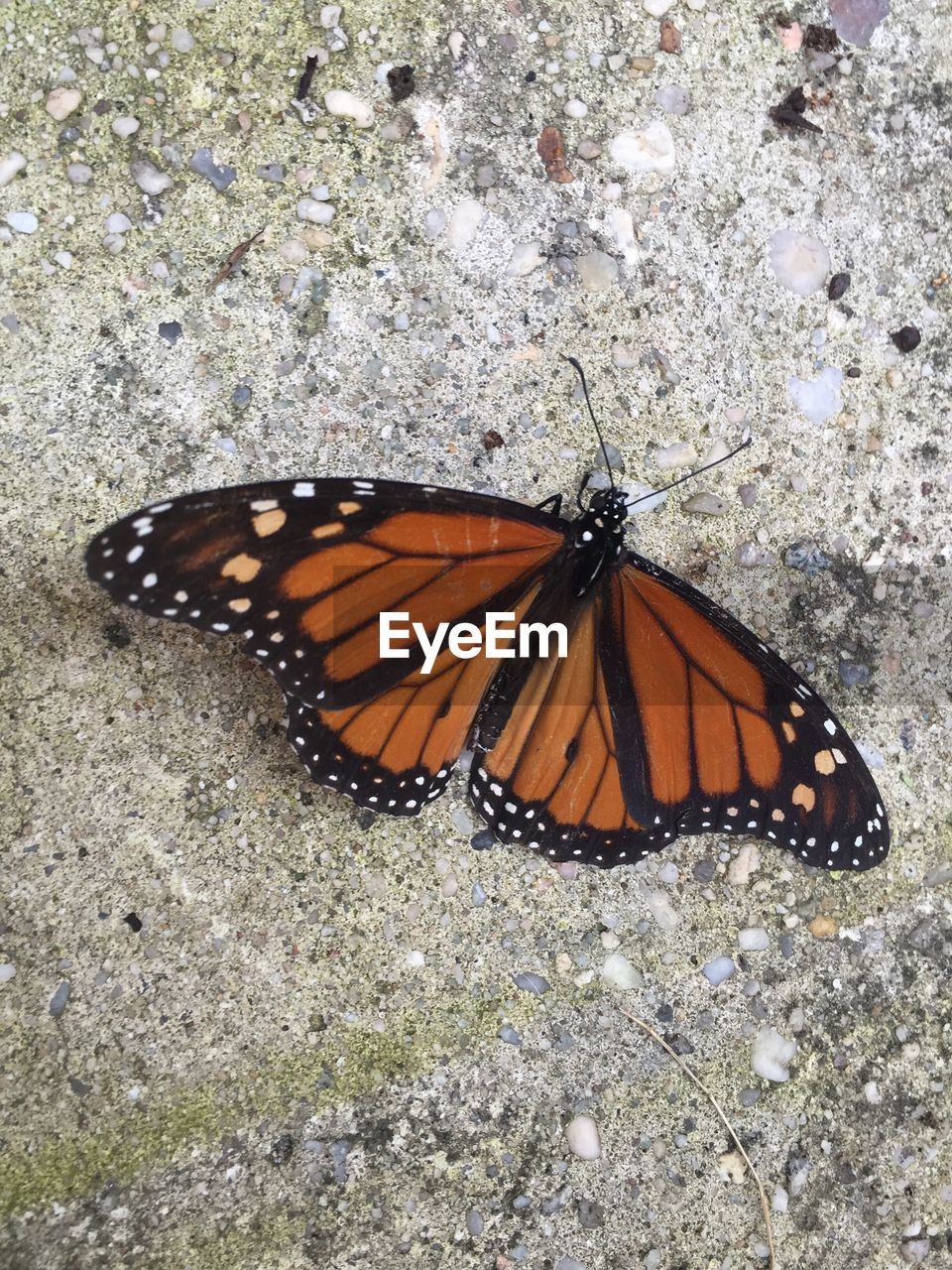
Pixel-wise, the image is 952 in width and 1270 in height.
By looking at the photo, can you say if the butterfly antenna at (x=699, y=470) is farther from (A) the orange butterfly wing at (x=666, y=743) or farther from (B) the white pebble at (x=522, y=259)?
(B) the white pebble at (x=522, y=259)

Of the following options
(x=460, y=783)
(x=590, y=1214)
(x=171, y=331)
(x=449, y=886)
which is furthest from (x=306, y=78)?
(x=590, y=1214)

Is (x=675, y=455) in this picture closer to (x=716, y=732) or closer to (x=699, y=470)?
(x=699, y=470)

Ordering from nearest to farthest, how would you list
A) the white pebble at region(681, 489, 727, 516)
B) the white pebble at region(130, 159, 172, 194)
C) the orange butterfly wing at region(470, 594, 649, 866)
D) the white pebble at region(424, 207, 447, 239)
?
the orange butterfly wing at region(470, 594, 649, 866) < the white pebble at region(130, 159, 172, 194) < the white pebble at region(424, 207, 447, 239) < the white pebble at region(681, 489, 727, 516)

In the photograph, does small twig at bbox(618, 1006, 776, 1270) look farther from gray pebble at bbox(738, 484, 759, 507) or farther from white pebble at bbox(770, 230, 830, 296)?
white pebble at bbox(770, 230, 830, 296)

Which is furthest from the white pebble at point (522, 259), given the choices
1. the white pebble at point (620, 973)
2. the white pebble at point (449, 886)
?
the white pebble at point (620, 973)

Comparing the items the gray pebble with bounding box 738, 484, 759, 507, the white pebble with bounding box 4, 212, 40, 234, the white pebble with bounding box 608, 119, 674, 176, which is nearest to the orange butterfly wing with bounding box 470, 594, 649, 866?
the gray pebble with bounding box 738, 484, 759, 507
